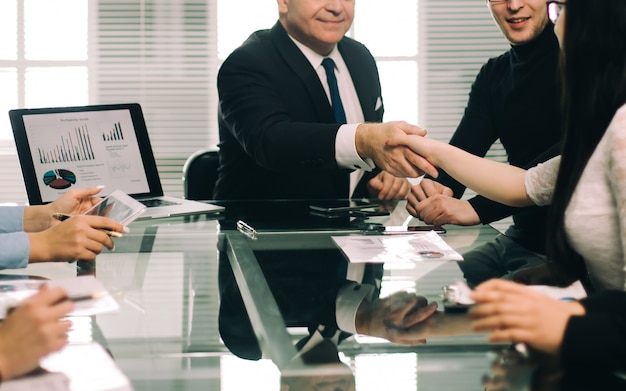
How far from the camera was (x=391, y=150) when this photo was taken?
213cm

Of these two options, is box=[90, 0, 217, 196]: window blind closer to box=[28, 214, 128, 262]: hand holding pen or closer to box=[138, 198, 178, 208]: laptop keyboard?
box=[138, 198, 178, 208]: laptop keyboard

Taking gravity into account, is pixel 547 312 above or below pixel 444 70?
below

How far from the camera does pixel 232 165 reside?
2.74 metres

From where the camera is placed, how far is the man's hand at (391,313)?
1096mm

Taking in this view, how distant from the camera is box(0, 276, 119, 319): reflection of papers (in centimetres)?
120

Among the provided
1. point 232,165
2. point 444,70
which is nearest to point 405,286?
point 232,165

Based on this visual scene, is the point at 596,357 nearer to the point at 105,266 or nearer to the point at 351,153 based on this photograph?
the point at 105,266

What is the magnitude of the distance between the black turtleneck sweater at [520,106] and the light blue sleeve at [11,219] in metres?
1.31

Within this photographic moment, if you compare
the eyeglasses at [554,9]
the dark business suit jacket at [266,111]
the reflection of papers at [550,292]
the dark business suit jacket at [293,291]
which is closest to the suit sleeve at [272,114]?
the dark business suit jacket at [266,111]

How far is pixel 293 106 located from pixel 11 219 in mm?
1088

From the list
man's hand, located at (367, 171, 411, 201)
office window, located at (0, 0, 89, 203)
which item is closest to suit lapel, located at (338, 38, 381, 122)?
man's hand, located at (367, 171, 411, 201)

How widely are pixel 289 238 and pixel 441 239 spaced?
13.9 inches

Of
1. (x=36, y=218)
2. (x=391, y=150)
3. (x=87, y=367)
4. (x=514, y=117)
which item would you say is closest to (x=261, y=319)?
(x=87, y=367)

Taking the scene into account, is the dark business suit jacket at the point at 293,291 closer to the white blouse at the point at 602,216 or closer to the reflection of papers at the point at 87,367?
the reflection of papers at the point at 87,367
